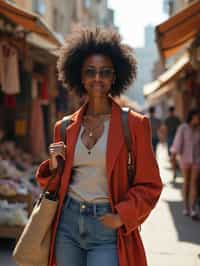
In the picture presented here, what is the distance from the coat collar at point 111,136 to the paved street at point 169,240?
120 inches

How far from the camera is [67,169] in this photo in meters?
2.83

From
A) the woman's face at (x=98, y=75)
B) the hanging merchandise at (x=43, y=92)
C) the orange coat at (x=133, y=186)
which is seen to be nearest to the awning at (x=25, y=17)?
the woman's face at (x=98, y=75)

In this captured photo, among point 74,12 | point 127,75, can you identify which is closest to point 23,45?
point 127,75

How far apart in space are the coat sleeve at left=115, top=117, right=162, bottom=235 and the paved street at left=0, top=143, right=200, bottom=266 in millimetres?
3150

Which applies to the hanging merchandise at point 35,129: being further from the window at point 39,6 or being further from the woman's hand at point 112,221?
the woman's hand at point 112,221

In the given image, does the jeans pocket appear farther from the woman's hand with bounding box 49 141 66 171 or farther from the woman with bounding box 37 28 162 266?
the woman's hand with bounding box 49 141 66 171

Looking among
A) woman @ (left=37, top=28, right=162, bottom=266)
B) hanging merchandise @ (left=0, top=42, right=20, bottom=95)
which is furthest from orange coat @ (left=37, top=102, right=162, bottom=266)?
hanging merchandise @ (left=0, top=42, right=20, bottom=95)

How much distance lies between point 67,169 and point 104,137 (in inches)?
10.0

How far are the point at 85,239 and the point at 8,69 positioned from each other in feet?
22.9

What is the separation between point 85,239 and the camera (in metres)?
2.72

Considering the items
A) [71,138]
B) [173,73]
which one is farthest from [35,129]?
[71,138]

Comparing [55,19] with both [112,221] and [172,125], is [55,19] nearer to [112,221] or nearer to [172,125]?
[172,125]

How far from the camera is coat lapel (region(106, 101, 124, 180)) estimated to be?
8.96 ft

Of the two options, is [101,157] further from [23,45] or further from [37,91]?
[37,91]
